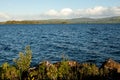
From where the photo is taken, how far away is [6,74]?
1587 cm

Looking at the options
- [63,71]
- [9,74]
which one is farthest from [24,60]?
[63,71]

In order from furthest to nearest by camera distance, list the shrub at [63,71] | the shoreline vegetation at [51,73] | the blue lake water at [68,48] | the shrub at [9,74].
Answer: the blue lake water at [68,48]
the shrub at [9,74]
the shrub at [63,71]
the shoreline vegetation at [51,73]

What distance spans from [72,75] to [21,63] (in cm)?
344

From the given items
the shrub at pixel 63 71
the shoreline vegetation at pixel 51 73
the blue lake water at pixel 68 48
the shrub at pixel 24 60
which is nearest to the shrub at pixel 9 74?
the shoreline vegetation at pixel 51 73

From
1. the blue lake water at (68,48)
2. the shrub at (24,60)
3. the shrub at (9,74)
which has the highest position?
the shrub at (24,60)

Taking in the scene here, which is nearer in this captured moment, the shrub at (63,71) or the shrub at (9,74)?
the shrub at (63,71)

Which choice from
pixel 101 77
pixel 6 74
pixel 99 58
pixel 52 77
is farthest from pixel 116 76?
pixel 99 58

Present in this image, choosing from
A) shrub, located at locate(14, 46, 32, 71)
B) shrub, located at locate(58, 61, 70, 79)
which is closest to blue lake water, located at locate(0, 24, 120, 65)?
shrub, located at locate(58, 61, 70, 79)

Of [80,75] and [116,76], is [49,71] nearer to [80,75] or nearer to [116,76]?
[80,75]

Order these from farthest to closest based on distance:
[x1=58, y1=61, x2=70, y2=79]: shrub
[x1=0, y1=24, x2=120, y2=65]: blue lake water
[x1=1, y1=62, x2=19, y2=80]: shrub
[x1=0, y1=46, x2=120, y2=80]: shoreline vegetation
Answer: [x1=0, y1=24, x2=120, y2=65]: blue lake water < [x1=1, y1=62, x2=19, y2=80]: shrub < [x1=58, y1=61, x2=70, y2=79]: shrub < [x1=0, y1=46, x2=120, y2=80]: shoreline vegetation

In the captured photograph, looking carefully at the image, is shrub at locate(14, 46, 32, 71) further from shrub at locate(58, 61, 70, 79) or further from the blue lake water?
the blue lake water

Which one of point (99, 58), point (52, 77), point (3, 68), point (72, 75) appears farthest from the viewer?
point (99, 58)

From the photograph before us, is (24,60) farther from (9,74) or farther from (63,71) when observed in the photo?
(63,71)

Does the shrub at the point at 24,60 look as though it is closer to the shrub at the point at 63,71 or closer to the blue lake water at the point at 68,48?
the shrub at the point at 63,71
